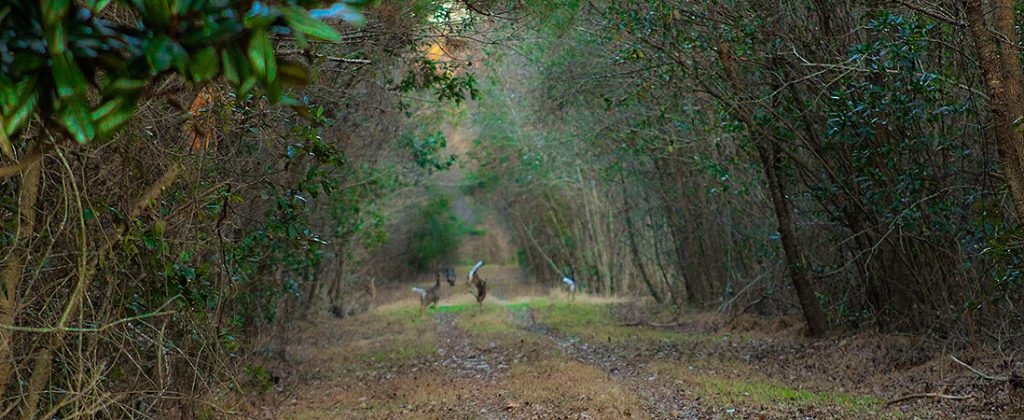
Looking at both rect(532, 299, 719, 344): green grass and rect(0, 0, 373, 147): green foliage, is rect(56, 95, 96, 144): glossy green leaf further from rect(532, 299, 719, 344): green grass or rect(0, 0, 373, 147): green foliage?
rect(532, 299, 719, 344): green grass

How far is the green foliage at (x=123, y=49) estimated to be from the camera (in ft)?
7.06

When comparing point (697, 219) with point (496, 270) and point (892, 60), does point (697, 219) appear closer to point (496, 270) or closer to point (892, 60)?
point (892, 60)

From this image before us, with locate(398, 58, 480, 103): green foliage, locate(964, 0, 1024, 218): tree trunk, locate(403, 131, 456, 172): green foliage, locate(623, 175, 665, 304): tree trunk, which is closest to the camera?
locate(964, 0, 1024, 218): tree trunk

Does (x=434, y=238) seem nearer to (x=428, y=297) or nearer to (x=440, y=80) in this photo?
(x=428, y=297)

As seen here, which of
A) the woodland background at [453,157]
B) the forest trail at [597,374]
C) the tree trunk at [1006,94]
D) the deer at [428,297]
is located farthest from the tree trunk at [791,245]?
the deer at [428,297]

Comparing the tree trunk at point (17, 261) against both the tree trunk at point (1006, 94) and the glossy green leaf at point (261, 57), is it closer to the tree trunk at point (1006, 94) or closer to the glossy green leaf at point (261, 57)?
the glossy green leaf at point (261, 57)

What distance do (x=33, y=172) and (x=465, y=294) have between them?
26728 mm

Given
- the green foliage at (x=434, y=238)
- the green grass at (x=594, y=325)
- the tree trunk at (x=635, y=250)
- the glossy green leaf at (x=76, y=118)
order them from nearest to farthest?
the glossy green leaf at (x=76, y=118), the green grass at (x=594, y=325), the tree trunk at (x=635, y=250), the green foliage at (x=434, y=238)

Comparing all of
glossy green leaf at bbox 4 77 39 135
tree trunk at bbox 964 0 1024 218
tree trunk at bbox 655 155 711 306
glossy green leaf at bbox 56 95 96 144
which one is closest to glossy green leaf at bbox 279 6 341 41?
glossy green leaf at bbox 56 95 96 144

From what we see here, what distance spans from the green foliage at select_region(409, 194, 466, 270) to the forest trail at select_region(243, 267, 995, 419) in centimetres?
1987

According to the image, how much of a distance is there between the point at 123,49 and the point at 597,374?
27.5 ft

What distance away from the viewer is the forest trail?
815cm

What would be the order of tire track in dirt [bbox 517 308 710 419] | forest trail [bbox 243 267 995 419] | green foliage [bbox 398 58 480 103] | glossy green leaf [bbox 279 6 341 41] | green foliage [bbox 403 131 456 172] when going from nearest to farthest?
glossy green leaf [bbox 279 6 341 41], tire track in dirt [bbox 517 308 710 419], forest trail [bbox 243 267 995 419], green foliage [bbox 398 58 480 103], green foliage [bbox 403 131 456 172]

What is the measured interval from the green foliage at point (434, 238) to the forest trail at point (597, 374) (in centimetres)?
1987
